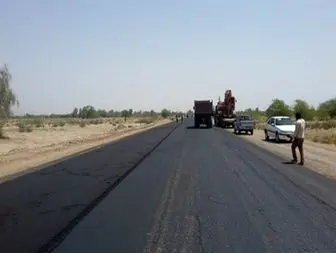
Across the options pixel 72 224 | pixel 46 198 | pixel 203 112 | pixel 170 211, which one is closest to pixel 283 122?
pixel 46 198

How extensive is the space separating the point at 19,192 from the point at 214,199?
193 inches

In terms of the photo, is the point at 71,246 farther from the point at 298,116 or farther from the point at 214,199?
the point at 298,116

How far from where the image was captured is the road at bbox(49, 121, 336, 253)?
26.6ft

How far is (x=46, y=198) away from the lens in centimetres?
1290

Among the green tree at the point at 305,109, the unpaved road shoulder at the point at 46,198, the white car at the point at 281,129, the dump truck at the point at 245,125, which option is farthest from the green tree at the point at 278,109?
the unpaved road shoulder at the point at 46,198

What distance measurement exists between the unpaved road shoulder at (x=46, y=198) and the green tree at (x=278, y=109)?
93643 mm

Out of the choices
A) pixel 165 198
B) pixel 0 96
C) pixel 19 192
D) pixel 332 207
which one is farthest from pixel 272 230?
pixel 0 96

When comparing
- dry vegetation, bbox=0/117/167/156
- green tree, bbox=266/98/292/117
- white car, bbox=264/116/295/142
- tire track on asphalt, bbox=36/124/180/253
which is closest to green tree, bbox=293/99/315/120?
green tree, bbox=266/98/292/117

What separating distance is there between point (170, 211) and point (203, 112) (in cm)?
6101

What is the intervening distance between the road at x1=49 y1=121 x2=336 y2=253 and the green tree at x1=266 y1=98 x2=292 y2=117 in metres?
95.6

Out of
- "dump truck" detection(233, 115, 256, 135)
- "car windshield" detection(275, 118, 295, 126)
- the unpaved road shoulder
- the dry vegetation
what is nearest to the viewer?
the unpaved road shoulder

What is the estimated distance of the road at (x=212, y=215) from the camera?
8.10m

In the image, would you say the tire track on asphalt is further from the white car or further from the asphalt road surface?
the white car

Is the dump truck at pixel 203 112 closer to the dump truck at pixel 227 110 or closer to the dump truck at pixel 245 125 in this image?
the dump truck at pixel 227 110
